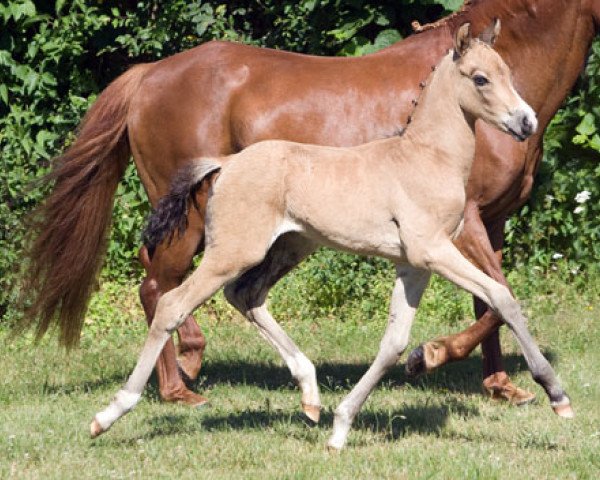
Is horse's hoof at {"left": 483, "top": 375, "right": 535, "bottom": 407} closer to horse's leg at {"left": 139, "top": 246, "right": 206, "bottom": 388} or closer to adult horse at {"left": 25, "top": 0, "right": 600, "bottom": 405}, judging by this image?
adult horse at {"left": 25, "top": 0, "right": 600, "bottom": 405}

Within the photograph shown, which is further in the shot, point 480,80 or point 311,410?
point 311,410

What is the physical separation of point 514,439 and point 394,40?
4.38 metres

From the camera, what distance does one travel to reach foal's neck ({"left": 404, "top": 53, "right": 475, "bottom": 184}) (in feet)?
17.2

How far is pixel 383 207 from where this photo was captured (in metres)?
5.20

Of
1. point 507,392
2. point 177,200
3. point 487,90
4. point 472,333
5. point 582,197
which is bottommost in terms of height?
point 582,197

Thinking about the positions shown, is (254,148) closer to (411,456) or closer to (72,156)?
(411,456)

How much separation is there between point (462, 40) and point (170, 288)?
2.41 m

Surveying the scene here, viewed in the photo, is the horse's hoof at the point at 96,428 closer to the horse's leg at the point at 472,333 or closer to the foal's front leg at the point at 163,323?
the foal's front leg at the point at 163,323

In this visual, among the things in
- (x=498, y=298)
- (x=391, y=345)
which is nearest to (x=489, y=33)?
(x=498, y=298)

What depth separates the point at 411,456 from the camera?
16.9ft

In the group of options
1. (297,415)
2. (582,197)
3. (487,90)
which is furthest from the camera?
(582,197)

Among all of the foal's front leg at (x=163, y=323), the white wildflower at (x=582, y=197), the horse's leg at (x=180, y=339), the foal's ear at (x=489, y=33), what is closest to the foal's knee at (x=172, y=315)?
the foal's front leg at (x=163, y=323)

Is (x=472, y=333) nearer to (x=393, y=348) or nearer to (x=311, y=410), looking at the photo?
(x=393, y=348)

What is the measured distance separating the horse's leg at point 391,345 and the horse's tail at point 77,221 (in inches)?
84.7
